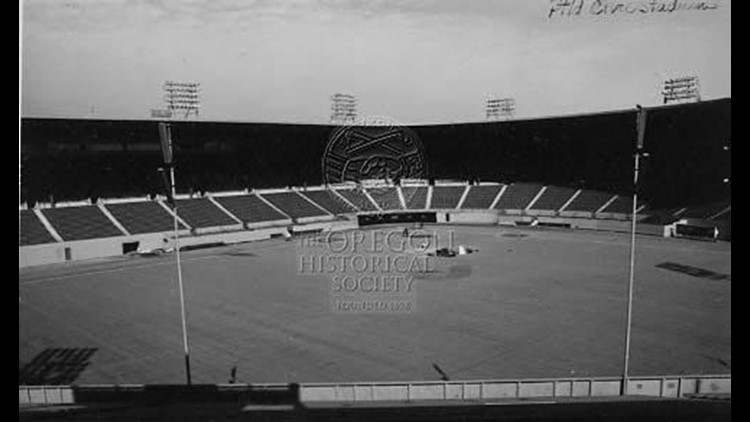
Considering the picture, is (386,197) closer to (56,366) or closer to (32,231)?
(32,231)

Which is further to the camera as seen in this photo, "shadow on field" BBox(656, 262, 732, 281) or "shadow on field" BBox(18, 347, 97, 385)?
"shadow on field" BBox(656, 262, 732, 281)

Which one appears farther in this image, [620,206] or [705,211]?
[620,206]

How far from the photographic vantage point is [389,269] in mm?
38219

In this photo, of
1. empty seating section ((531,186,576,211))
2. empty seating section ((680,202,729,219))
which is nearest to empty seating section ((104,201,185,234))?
empty seating section ((531,186,576,211))

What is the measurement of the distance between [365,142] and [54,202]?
1142 inches

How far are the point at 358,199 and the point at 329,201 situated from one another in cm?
360

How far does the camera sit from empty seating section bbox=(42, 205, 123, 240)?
42441 mm

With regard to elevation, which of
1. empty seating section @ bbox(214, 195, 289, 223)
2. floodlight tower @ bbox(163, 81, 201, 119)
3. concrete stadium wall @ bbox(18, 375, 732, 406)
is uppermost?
floodlight tower @ bbox(163, 81, 201, 119)

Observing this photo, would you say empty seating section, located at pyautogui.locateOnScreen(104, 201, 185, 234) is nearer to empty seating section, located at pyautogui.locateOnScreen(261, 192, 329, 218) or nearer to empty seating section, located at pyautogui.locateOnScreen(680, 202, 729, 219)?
empty seating section, located at pyautogui.locateOnScreen(261, 192, 329, 218)

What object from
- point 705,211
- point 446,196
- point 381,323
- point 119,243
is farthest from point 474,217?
point 381,323

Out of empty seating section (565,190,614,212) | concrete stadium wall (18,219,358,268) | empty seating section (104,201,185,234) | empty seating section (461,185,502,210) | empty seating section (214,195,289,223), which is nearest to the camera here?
concrete stadium wall (18,219,358,268)

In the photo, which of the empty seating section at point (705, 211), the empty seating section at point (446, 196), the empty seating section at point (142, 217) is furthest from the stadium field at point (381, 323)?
the empty seating section at point (446, 196)

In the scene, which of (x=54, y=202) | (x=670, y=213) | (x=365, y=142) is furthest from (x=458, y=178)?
(x=54, y=202)

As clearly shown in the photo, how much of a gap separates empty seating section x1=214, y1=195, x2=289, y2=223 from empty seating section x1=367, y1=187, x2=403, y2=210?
43.3ft
